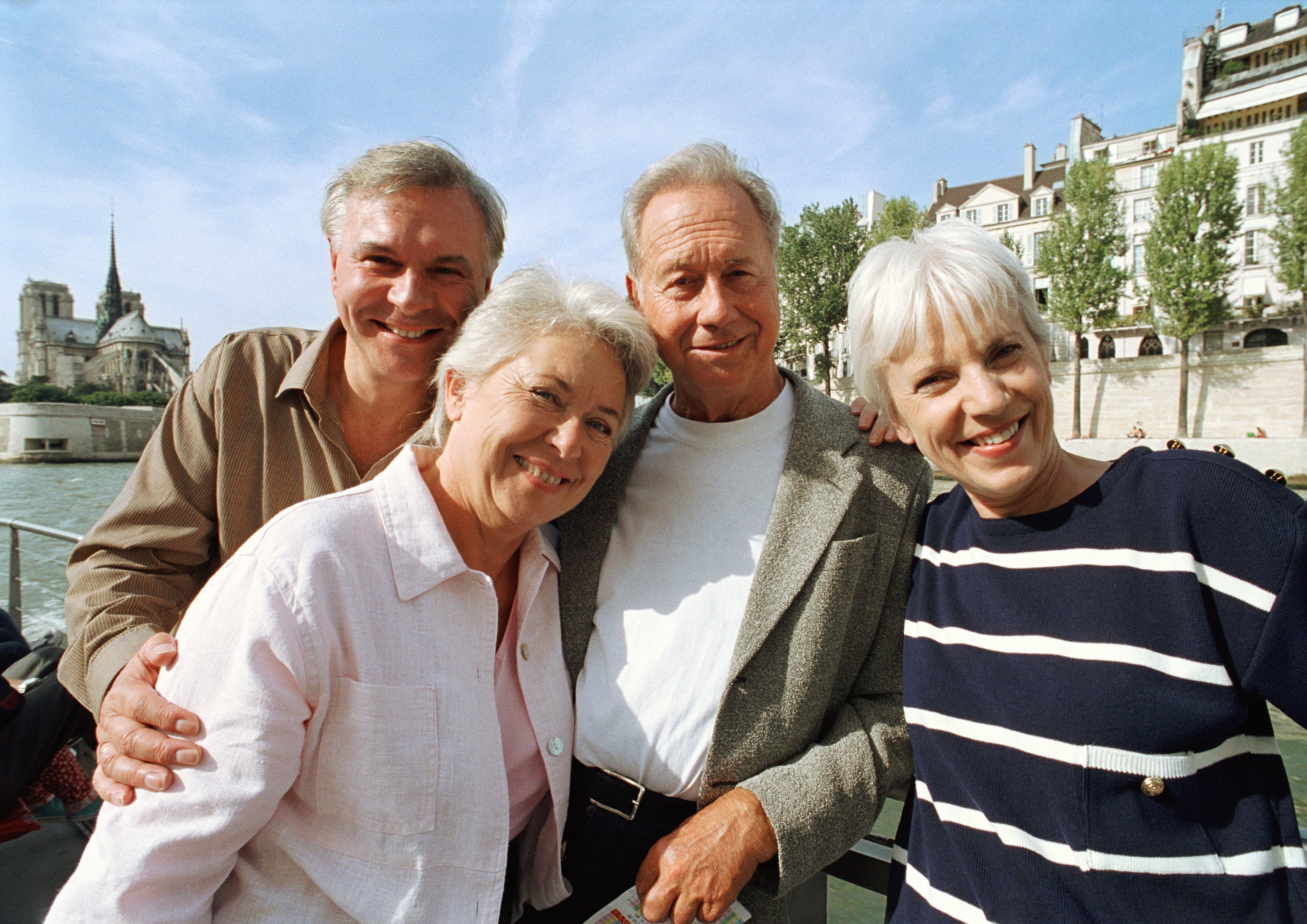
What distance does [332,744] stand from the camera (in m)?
1.40

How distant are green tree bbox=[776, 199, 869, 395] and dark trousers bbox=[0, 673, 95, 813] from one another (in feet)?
124

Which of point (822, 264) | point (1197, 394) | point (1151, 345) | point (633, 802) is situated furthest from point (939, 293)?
point (1151, 345)

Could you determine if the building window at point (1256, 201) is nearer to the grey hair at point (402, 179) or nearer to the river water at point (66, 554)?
the river water at point (66, 554)

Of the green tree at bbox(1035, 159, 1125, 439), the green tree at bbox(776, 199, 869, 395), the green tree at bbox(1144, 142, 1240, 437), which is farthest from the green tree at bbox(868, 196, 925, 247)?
the green tree at bbox(1144, 142, 1240, 437)

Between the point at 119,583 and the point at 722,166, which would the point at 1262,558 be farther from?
the point at 119,583

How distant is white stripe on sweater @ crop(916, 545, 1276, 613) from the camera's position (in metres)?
1.26

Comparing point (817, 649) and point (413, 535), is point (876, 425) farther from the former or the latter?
point (413, 535)

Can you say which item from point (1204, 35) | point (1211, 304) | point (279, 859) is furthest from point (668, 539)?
point (1204, 35)

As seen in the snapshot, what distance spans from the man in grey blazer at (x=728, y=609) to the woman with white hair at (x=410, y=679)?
150 mm

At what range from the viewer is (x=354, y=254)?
212 cm

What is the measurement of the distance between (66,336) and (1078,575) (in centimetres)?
10419

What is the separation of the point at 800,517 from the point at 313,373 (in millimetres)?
1413

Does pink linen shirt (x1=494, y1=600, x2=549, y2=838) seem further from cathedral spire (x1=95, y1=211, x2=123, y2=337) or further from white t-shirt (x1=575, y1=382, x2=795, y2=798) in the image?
cathedral spire (x1=95, y1=211, x2=123, y2=337)

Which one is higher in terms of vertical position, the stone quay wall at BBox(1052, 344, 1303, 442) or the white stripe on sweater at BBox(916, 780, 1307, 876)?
the stone quay wall at BBox(1052, 344, 1303, 442)
